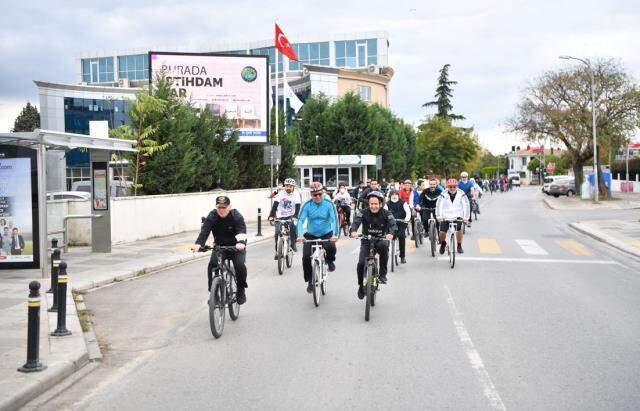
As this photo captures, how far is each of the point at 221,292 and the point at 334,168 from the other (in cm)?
4549

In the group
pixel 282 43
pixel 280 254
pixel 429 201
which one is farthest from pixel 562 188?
pixel 280 254

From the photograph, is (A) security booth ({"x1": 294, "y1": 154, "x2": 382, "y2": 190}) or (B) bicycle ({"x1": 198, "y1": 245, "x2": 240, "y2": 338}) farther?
(A) security booth ({"x1": 294, "y1": 154, "x2": 382, "y2": 190})

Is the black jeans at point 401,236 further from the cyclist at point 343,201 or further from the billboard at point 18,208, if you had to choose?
the cyclist at point 343,201

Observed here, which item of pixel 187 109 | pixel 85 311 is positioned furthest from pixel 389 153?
pixel 85 311

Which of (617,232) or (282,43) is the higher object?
(282,43)

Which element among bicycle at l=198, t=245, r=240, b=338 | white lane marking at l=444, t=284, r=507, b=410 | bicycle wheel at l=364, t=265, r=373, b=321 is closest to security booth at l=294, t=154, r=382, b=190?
bicycle wheel at l=364, t=265, r=373, b=321

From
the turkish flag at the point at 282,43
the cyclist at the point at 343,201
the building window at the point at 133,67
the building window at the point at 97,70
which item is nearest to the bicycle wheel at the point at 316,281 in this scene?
the cyclist at the point at 343,201

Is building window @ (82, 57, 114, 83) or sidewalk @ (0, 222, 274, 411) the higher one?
building window @ (82, 57, 114, 83)

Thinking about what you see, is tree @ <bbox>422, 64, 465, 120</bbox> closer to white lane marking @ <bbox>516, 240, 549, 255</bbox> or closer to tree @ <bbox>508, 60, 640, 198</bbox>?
tree @ <bbox>508, 60, 640, 198</bbox>

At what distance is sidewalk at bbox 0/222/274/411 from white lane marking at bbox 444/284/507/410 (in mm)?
3817

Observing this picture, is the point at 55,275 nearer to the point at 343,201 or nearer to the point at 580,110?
the point at 343,201

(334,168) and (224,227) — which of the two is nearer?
(224,227)

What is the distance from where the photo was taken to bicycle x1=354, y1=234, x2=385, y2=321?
364 inches

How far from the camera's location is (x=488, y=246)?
64.4 ft
